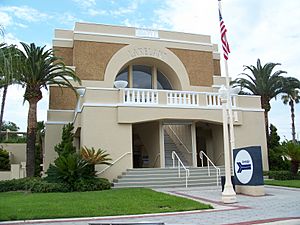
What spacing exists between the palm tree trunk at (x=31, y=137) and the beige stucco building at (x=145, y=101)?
93.4 inches

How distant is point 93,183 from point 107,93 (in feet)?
16.6

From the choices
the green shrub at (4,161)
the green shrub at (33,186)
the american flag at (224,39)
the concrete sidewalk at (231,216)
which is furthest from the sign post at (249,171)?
the green shrub at (4,161)

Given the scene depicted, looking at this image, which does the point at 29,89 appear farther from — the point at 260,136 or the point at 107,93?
the point at 260,136

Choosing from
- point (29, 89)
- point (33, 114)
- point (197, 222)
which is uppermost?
point (29, 89)

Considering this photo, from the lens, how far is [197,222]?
27.2 ft

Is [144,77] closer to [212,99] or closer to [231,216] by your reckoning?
[212,99]

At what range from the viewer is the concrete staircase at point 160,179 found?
17031 mm

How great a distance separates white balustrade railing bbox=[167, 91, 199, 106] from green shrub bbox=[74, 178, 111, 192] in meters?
6.03

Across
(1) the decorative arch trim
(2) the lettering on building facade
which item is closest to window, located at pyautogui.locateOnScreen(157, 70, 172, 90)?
(1) the decorative arch trim

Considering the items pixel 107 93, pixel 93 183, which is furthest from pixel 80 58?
pixel 93 183

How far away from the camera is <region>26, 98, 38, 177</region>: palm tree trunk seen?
1930 cm

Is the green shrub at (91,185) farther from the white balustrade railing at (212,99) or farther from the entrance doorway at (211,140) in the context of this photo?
the entrance doorway at (211,140)

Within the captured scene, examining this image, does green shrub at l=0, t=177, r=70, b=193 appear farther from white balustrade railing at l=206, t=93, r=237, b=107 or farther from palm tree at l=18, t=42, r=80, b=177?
white balustrade railing at l=206, t=93, r=237, b=107

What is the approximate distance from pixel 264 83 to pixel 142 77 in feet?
30.6
